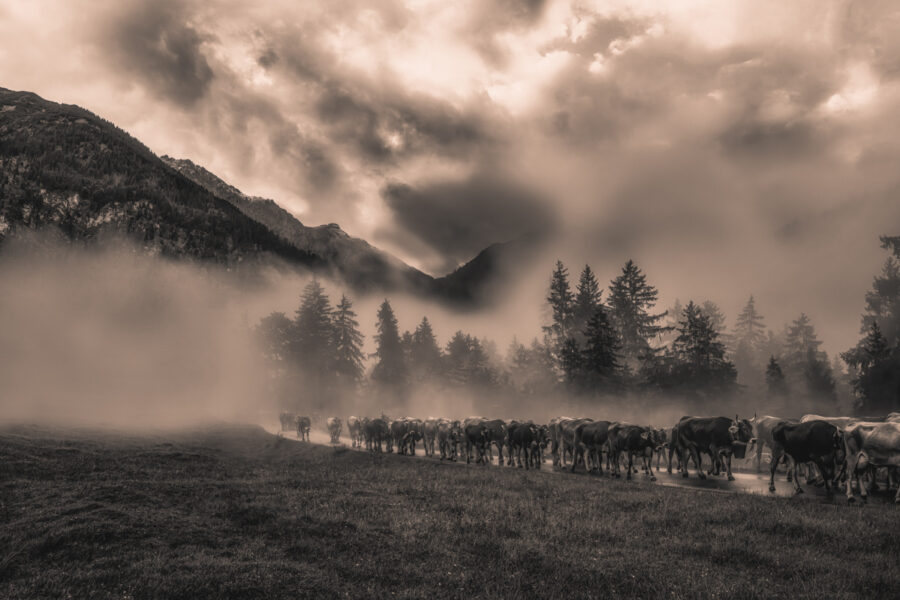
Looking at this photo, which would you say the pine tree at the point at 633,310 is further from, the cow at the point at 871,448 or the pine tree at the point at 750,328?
the cow at the point at 871,448

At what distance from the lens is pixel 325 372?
7512 centimetres

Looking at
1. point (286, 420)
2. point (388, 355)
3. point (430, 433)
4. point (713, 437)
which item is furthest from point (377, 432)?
point (388, 355)

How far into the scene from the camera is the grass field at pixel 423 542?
25.6 ft

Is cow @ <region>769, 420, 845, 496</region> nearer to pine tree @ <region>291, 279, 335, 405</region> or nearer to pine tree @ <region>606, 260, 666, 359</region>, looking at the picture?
pine tree @ <region>606, 260, 666, 359</region>

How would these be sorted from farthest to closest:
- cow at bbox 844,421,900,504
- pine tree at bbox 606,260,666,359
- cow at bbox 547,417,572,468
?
1. pine tree at bbox 606,260,666,359
2. cow at bbox 547,417,572,468
3. cow at bbox 844,421,900,504

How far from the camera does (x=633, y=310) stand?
5988cm

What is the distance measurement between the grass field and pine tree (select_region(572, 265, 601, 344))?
49.4 m

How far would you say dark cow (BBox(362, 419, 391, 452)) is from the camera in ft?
131

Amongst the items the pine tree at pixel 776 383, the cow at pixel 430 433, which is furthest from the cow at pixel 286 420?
the pine tree at pixel 776 383

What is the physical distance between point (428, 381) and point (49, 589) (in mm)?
73298

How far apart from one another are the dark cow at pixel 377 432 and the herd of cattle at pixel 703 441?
0.09m

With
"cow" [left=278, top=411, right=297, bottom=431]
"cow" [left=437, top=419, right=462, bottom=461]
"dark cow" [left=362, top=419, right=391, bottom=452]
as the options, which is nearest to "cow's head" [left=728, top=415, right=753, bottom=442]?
"cow" [left=437, top=419, right=462, bottom=461]

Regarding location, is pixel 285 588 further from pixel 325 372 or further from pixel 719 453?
pixel 325 372

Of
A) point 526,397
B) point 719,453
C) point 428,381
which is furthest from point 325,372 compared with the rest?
point 719,453
